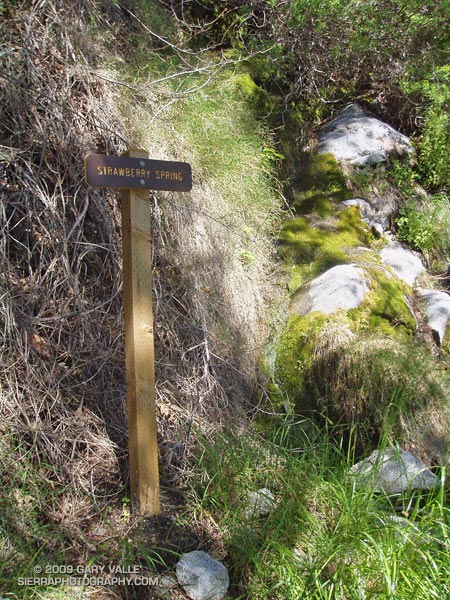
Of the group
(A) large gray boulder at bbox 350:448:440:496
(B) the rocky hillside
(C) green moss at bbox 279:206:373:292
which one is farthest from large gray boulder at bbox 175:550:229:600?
(C) green moss at bbox 279:206:373:292

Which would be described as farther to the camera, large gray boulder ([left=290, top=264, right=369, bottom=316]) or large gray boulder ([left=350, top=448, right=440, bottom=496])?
large gray boulder ([left=290, top=264, right=369, bottom=316])

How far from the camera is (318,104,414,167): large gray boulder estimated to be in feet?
18.0

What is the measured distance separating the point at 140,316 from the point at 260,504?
109cm

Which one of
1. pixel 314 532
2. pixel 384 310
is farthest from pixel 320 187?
pixel 314 532

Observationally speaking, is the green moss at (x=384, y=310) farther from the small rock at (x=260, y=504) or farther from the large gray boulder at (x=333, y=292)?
the small rock at (x=260, y=504)

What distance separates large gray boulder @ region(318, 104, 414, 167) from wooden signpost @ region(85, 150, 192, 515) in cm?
324

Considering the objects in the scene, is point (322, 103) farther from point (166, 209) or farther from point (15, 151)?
point (15, 151)

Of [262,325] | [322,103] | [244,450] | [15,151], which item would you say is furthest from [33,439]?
[322,103]

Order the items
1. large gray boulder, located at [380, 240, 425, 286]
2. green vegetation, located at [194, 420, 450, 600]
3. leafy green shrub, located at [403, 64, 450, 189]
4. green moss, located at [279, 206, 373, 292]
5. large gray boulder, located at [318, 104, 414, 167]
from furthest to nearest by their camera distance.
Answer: leafy green shrub, located at [403, 64, 450, 189]
large gray boulder, located at [318, 104, 414, 167]
large gray boulder, located at [380, 240, 425, 286]
green moss, located at [279, 206, 373, 292]
green vegetation, located at [194, 420, 450, 600]

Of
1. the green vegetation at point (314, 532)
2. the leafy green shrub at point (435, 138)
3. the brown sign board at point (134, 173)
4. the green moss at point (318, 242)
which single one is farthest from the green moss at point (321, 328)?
the leafy green shrub at point (435, 138)

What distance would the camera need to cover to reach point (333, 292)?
4145 millimetres

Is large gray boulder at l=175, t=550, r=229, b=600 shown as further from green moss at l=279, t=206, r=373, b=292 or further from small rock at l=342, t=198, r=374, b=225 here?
small rock at l=342, t=198, r=374, b=225

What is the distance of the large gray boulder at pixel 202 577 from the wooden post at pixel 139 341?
39 centimetres

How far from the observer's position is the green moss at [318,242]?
4.63 meters
